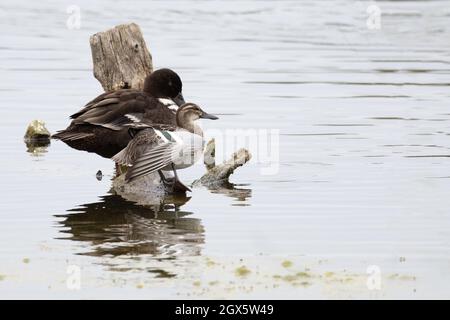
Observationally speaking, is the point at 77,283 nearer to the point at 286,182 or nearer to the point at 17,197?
the point at 17,197

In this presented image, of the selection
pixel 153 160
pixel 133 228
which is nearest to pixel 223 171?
pixel 153 160

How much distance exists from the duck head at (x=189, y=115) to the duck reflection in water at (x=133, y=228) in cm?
100

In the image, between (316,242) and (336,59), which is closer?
(316,242)

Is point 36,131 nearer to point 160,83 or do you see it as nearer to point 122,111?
point 160,83

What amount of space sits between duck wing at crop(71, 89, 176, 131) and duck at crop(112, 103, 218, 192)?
6.5 inches

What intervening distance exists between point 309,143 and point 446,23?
15.8 meters

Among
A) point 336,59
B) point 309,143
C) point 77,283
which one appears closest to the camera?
point 77,283

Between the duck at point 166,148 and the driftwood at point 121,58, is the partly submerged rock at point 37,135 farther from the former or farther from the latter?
the duck at point 166,148

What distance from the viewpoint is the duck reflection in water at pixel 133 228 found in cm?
929

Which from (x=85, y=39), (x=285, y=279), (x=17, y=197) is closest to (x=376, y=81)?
(x=85, y=39)

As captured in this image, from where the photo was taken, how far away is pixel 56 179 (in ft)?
41.2

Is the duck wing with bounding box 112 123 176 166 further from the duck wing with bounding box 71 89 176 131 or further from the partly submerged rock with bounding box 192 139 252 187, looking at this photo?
the partly submerged rock with bounding box 192 139 252 187

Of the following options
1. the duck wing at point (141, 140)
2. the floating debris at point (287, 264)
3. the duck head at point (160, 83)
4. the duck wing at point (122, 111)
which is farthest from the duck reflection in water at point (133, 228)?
the duck head at point (160, 83)
